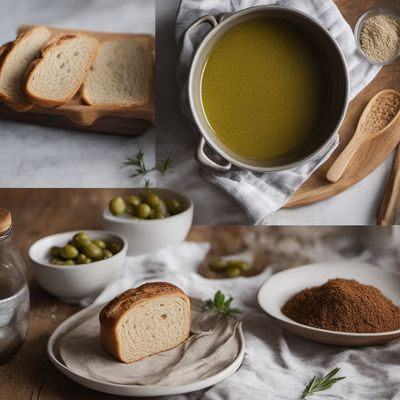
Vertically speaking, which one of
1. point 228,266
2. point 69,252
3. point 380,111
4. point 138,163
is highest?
point 380,111

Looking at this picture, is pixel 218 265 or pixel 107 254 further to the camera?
pixel 218 265

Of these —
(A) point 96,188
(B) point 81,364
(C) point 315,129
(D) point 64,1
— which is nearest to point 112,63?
(D) point 64,1

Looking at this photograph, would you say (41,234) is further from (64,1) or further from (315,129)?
(315,129)

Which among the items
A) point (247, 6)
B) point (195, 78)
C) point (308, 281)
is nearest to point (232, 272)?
point (308, 281)

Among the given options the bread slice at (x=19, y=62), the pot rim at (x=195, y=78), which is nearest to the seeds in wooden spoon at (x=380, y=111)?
the pot rim at (x=195, y=78)

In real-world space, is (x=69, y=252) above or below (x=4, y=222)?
below

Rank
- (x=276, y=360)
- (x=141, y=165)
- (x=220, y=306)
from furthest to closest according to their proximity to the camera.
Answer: (x=141, y=165) < (x=220, y=306) < (x=276, y=360)

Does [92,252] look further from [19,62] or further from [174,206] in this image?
[19,62]

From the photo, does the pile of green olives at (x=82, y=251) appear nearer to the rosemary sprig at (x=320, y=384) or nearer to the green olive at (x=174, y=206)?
the green olive at (x=174, y=206)
